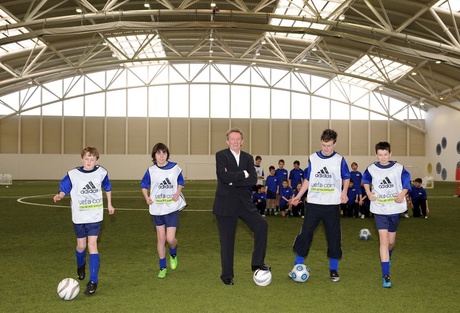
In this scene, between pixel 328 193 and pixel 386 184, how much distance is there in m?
0.80

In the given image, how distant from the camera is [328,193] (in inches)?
292

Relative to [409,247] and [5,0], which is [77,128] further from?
[409,247]

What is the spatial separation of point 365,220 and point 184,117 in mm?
33430

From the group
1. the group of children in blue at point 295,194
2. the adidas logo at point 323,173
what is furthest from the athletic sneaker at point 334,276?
the group of children in blue at point 295,194

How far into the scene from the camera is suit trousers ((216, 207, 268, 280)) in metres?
7.21

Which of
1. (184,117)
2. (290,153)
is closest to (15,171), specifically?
(184,117)

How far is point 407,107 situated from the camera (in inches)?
1950

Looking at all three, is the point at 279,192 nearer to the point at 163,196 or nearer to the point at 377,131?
the point at 163,196

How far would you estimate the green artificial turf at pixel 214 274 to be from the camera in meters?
6.18

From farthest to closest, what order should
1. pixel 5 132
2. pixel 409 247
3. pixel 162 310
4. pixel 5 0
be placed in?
pixel 5 132 → pixel 5 0 → pixel 409 247 → pixel 162 310

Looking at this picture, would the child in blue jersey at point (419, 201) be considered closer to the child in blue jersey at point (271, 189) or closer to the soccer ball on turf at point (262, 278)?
the child in blue jersey at point (271, 189)

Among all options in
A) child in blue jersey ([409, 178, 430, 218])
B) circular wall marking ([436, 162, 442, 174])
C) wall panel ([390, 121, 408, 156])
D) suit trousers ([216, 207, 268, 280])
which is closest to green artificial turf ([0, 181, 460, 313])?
suit trousers ([216, 207, 268, 280])

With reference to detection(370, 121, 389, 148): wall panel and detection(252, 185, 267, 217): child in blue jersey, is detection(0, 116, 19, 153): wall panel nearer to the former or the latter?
detection(370, 121, 389, 148): wall panel

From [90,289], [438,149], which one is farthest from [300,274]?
[438,149]
